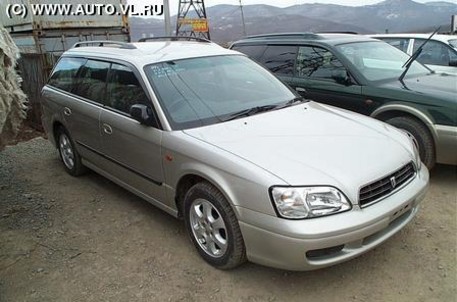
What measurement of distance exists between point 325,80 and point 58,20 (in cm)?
633

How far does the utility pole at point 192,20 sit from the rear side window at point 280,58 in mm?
19493

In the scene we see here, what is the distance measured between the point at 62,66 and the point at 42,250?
2493 mm

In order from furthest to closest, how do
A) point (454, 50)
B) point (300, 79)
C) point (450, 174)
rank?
point (454, 50)
point (300, 79)
point (450, 174)

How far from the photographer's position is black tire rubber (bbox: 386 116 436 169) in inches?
179

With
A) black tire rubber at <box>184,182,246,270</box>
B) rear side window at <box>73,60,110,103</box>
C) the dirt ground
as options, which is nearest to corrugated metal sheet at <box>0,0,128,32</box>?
rear side window at <box>73,60,110,103</box>

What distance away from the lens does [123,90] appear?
396cm

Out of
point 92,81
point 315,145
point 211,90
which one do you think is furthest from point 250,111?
point 92,81

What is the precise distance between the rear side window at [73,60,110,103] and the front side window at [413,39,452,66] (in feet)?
18.6

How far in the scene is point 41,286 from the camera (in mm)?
3139

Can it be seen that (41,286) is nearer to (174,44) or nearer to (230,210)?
(230,210)

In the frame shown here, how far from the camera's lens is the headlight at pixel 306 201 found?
8.57ft

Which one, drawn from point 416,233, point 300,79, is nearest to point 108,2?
point 300,79

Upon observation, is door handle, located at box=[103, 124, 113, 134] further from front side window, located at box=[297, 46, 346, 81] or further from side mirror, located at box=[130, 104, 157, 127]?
front side window, located at box=[297, 46, 346, 81]

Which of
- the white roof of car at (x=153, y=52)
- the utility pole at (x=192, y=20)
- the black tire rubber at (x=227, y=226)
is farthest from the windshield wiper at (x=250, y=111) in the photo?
the utility pole at (x=192, y=20)
